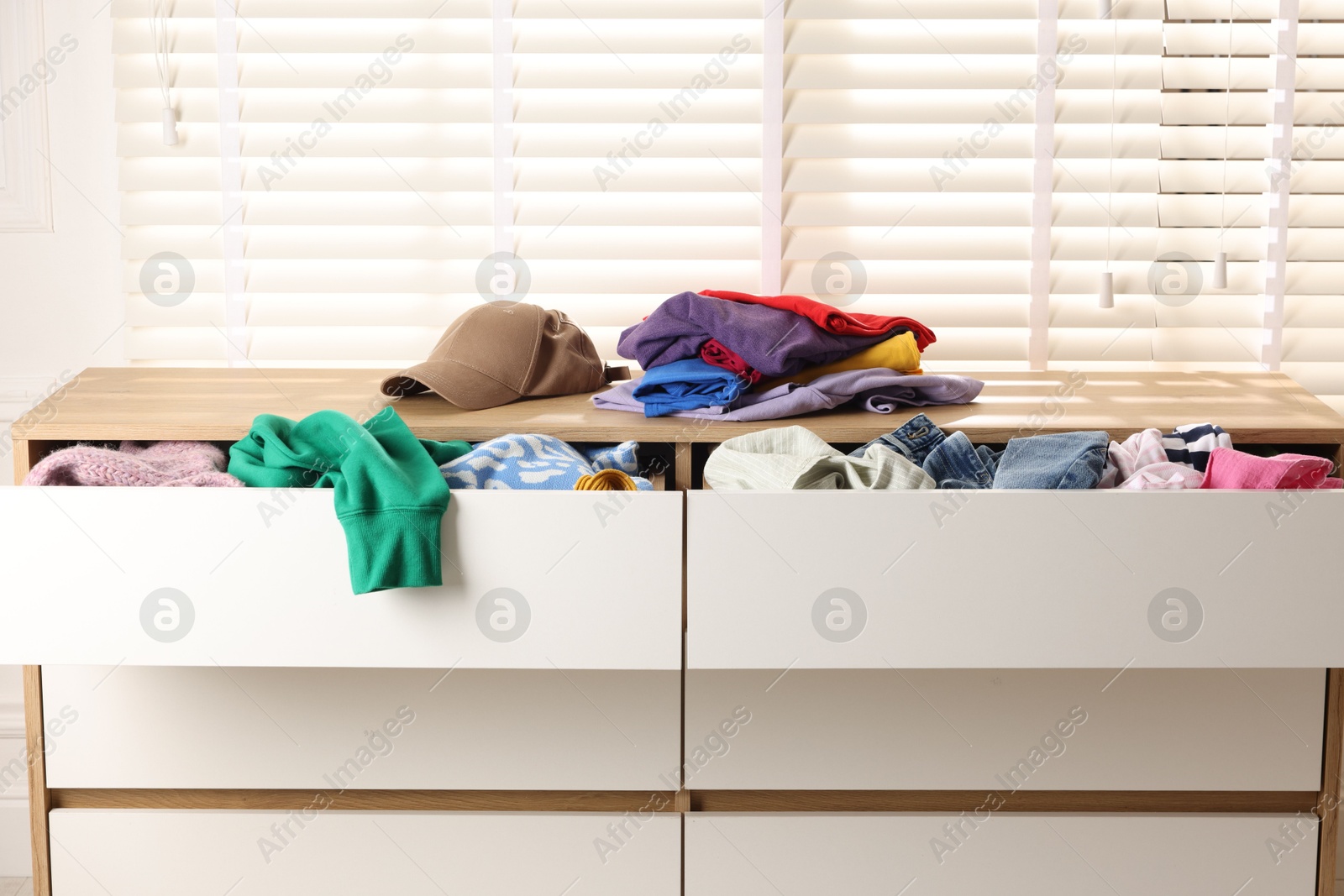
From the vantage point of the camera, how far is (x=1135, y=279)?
71.3 inches

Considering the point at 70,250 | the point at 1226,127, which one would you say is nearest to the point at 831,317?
the point at 1226,127

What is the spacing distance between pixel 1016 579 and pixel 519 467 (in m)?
0.53

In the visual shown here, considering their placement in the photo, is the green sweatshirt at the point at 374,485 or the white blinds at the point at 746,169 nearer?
the green sweatshirt at the point at 374,485

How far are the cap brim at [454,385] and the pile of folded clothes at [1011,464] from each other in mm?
312

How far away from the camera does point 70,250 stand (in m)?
1.80

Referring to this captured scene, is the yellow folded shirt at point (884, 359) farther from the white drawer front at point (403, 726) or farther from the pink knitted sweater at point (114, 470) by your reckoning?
the pink knitted sweater at point (114, 470)

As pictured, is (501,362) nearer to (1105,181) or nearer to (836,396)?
(836,396)

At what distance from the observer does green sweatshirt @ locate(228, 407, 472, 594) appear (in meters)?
1.09

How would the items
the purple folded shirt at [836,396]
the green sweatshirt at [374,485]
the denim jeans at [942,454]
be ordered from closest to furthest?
the green sweatshirt at [374,485] < the denim jeans at [942,454] < the purple folded shirt at [836,396]

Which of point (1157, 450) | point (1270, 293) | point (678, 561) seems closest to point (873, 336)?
point (1157, 450)

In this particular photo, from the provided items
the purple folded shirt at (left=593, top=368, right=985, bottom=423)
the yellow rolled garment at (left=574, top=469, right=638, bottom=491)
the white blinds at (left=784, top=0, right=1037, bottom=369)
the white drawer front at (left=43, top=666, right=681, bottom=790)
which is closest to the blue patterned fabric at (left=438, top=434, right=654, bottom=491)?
the yellow rolled garment at (left=574, top=469, right=638, bottom=491)

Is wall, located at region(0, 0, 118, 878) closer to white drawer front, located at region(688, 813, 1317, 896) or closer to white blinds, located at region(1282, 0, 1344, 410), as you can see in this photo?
white drawer front, located at region(688, 813, 1317, 896)

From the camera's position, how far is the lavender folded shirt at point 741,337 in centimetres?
145

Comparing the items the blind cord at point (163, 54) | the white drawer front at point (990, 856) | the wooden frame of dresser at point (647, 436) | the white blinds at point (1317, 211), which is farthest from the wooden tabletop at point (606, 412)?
the white drawer front at point (990, 856)
